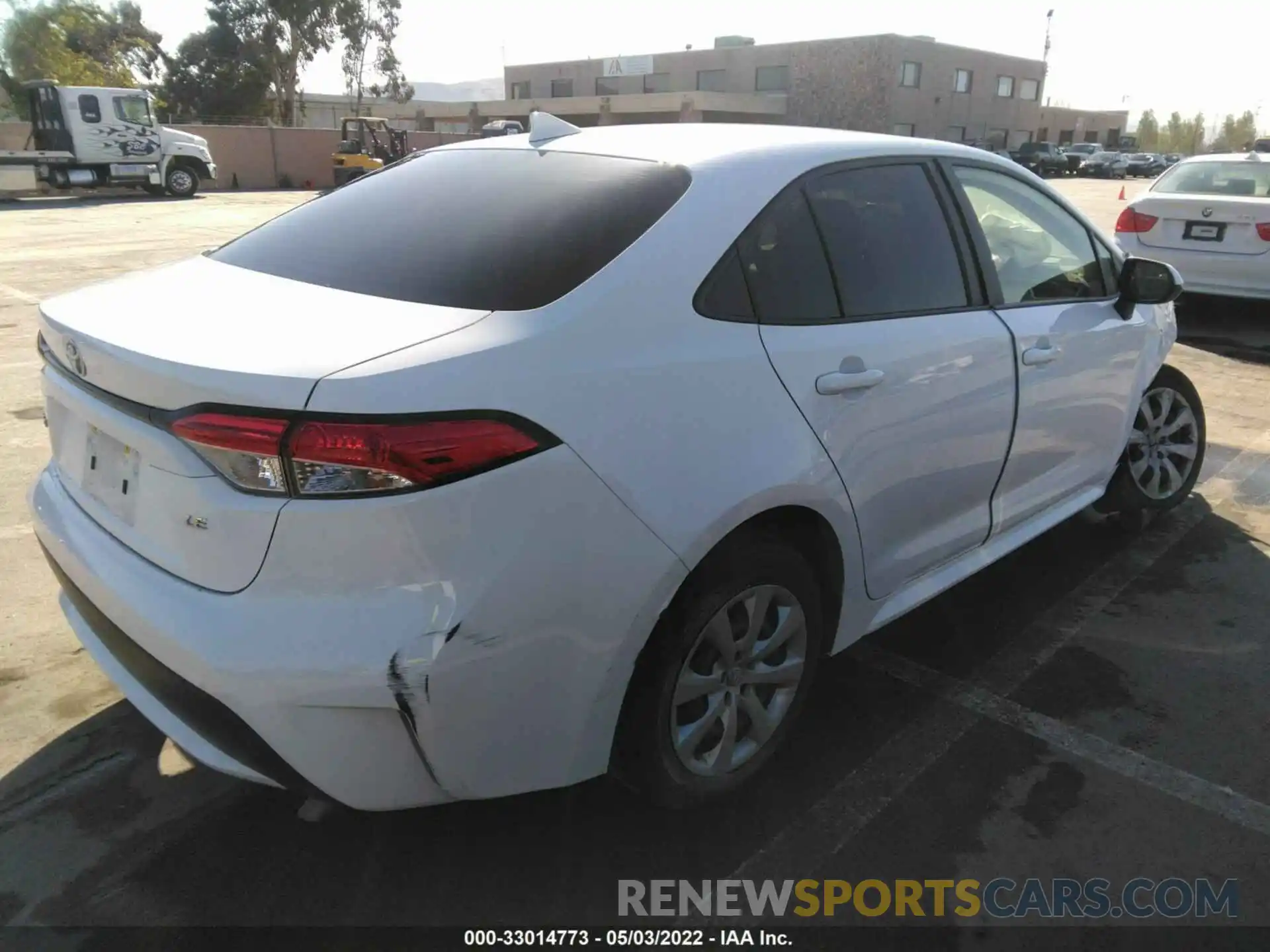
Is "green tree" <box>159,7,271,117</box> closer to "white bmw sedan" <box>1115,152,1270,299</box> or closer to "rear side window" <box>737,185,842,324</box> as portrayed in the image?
"white bmw sedan" <box>1115,152,1270,299</box>

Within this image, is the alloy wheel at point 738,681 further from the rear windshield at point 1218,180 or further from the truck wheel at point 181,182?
the truck wheel at point 181,182

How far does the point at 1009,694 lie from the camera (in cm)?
321

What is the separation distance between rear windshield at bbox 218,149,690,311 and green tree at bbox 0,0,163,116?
4440cm

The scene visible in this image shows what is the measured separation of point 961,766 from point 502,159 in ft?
7.22

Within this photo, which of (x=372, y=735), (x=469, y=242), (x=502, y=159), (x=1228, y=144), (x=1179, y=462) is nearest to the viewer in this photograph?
(x=372, y=735)

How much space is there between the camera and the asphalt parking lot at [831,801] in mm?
2352

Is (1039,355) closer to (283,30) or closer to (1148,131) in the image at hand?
(283,30)

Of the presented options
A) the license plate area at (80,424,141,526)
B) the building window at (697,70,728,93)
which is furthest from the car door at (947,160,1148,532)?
the building window at (697,70,728,93)

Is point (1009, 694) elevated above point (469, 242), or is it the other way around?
point (469, 242)

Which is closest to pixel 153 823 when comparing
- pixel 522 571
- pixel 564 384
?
pixel 522 571

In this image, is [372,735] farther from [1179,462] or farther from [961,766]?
[1179,462]

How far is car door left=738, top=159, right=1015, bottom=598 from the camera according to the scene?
8.32 feet

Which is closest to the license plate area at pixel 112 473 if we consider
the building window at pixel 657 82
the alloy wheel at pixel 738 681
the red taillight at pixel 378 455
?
the red taillight at pixel 378 455

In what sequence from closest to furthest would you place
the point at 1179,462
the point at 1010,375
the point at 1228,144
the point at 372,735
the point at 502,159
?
the point at 372,735
the point at 502,159
the point at 1010,375
the point at 1179,462
the point at 1228,144
